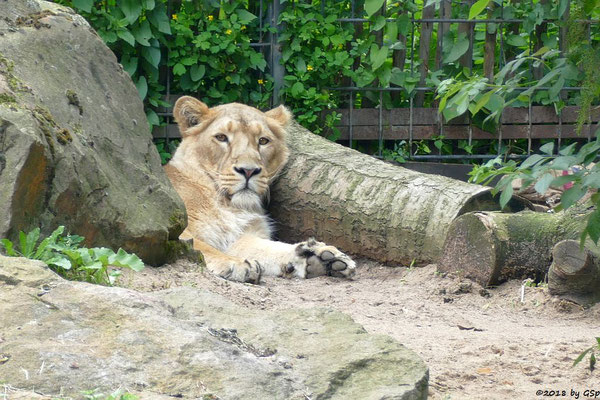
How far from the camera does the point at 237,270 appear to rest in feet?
18.9

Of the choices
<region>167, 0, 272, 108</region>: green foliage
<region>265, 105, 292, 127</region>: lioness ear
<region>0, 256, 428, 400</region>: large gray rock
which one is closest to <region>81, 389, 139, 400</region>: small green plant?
<region>0, 256, 428, 400</region>: large gray rock

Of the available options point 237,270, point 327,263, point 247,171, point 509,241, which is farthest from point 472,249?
point 247,171

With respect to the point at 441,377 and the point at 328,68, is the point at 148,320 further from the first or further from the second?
the point at 328,68

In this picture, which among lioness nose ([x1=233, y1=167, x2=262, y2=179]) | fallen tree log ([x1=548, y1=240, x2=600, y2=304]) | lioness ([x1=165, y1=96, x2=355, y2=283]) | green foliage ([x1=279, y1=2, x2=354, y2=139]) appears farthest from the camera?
green foliage ([x1=279, y1=2, x2=354, y2=139])

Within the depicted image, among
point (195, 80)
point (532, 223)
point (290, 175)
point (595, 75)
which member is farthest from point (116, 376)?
point (195, 80)

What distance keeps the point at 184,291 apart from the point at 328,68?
16.2 ft

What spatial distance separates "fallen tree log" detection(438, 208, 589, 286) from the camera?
217 inches

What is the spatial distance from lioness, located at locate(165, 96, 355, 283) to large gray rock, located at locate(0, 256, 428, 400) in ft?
10.8

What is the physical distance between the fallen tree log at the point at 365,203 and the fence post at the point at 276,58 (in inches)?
18.9

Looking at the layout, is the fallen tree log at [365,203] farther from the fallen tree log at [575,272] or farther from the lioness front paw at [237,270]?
the lioness front paw at [237,270]

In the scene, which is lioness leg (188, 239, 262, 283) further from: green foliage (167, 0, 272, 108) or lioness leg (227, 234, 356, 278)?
green foliage (167, 0, 272, 108)

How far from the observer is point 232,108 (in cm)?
746

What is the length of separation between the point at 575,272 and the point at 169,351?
3098mm

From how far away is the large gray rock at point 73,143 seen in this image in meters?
3.93
